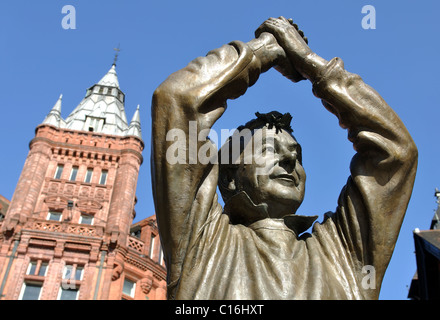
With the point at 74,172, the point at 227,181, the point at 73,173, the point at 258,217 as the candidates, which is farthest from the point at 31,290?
the point at 258,217

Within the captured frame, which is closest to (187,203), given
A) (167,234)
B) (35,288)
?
(167,234)

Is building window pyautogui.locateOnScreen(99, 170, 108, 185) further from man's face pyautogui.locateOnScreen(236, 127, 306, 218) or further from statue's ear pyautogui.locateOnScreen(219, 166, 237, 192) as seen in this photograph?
man's face pyautogui.locateOnScreen(236, 127, 306, 218)

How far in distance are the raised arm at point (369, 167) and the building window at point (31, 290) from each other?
26.4 m

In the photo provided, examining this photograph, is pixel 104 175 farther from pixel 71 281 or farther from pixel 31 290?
pixel 31 290

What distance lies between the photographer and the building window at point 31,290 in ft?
86.6

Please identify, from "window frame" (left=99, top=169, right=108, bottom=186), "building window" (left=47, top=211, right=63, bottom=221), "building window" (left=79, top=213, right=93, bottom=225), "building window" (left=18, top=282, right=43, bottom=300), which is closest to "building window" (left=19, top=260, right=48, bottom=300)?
"building window" (left=18, top=282, right=43, bottom=300)

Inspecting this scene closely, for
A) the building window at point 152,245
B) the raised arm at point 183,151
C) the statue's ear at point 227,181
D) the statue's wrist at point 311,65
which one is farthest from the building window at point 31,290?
the statue's wrist at point 311,65

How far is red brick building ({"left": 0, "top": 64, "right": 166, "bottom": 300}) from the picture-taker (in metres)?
27.5

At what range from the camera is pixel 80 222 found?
31.3 m

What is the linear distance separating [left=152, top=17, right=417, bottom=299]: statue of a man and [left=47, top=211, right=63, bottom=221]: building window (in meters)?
30.0

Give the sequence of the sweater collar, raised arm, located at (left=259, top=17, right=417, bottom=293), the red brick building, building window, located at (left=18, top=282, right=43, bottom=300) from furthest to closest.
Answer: the red brick building, building window, located at (left=18, top=282, right=43, bottom=300), the sweater collar, raised arm, located at (left=259, top=17, right=417, bottom=293)
